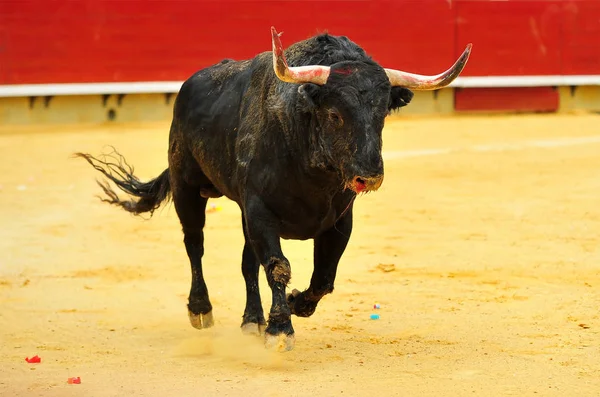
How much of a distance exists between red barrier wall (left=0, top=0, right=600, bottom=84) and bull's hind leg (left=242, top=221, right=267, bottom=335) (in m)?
7.81

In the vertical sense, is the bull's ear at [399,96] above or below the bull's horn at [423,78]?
below

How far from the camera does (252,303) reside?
472cm

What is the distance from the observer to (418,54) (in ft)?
44.8

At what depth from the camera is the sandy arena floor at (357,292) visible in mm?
4008

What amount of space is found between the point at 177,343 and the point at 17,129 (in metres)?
7.61

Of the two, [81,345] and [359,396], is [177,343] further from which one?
[359,396]

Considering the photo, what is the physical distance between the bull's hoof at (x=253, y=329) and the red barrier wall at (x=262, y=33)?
8.02 m

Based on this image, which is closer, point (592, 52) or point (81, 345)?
point (81, 345)

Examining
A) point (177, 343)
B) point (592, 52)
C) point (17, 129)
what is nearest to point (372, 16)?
point (592, 52)

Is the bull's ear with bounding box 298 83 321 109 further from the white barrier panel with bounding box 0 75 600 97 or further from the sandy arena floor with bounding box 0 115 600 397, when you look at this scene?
the white barrier panel with bounding box 0 75 600 97

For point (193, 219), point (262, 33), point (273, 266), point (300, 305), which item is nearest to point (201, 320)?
point (193, 219)

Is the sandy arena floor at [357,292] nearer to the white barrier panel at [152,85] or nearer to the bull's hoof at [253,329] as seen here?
the bull's hoof at [253,329]

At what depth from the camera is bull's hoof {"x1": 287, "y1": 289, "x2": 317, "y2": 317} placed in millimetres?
4473

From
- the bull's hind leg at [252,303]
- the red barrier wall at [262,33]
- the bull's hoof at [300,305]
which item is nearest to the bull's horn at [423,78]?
the bull's hoof at [300,305]
